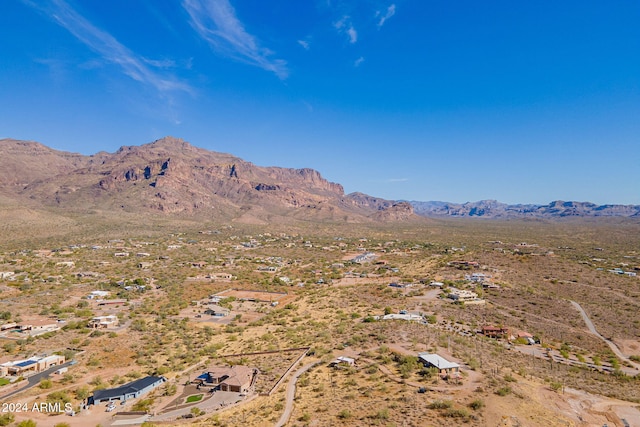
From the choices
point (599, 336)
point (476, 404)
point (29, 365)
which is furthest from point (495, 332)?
point (29, 365)

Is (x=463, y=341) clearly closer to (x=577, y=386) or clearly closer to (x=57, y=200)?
(x=577, y=386)

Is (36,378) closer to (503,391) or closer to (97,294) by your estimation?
(97,294)

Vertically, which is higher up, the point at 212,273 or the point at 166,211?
the point at 166,211

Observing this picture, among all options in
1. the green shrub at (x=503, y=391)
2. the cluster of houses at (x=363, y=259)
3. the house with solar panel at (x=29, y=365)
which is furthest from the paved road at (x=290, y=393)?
the cluster of houses at (x=363, y=259)

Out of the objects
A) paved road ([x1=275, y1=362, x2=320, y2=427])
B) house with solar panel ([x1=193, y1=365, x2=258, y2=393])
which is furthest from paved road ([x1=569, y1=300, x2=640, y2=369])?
house with solar panel ([x1=193, y1=365, x2=258, y2=393])

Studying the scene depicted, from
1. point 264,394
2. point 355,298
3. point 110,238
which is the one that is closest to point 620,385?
point 264,394

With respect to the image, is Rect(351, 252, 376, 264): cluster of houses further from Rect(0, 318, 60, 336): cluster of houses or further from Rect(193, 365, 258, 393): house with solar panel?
Rect(193, 365, 258, 393): house with solar panel

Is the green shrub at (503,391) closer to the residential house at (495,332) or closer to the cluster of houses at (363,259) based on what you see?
the residential house at (495,332)
